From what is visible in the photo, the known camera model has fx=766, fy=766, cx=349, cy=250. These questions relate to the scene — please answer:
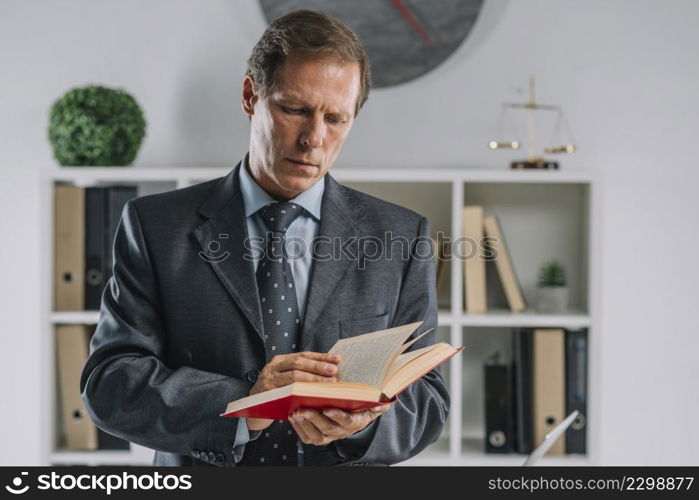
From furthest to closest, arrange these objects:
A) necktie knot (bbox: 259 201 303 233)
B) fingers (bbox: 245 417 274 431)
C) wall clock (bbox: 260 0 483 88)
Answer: wall clock (bbox: 260 0 483 88)
necktie knot (bbox: 259 201 303 233)
fingers (bbox: 245 417 274 431)

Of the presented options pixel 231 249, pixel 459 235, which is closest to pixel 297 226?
pixel 231 249

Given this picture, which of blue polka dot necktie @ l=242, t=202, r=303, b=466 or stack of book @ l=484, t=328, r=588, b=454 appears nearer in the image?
→ blue polka dot necktie @ l=242, t=202, r=303, b=466

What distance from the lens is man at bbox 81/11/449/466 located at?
1.15 metres

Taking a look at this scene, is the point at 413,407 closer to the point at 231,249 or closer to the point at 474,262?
the point at 231,249

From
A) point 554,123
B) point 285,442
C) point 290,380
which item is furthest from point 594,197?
point 290,380

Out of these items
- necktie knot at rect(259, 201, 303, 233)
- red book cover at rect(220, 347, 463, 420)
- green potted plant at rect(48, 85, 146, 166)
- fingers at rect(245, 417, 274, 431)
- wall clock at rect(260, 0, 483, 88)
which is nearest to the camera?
red book cover at rect(220, 347, 463, 420)

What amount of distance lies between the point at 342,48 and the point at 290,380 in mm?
526

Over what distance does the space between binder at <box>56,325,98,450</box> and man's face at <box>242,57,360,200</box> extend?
3.89 feet

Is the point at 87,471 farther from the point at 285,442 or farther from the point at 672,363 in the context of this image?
the point at 672,363

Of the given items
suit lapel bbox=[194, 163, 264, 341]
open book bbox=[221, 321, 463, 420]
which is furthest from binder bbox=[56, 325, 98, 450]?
open book bbox=[221, 321, 463, 420]

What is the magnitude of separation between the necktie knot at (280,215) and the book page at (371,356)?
285 millimetres

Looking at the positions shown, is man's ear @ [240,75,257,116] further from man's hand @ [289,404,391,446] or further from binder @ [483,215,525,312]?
binder @ [483,215,525,312]

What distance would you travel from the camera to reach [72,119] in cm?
207

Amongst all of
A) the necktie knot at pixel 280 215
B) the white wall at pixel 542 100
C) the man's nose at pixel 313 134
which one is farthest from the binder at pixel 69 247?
the man's nose at pixel 313 134
